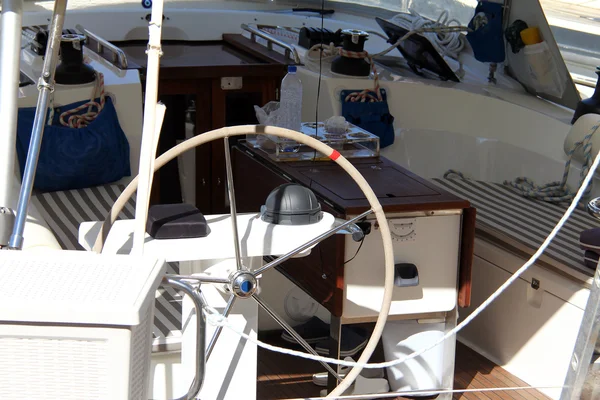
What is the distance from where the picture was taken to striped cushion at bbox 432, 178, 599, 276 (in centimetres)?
264

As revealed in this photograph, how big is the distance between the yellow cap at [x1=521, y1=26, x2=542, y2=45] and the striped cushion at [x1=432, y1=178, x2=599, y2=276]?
812mm

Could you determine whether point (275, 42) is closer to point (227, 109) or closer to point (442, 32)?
point (227, 109)

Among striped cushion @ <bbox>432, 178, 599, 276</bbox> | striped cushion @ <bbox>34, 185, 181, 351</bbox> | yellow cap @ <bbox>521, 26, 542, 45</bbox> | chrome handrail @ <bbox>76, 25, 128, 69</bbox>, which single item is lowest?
striped cushion @ <bbox>34, 185, 181, 351</bbox>

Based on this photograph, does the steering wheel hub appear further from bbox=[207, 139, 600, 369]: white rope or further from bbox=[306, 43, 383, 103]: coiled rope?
bbox=[306, 43, 383, 103]: coiled rope

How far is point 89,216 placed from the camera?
2871 mm

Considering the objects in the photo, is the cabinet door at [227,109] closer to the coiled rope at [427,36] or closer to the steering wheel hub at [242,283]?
the coiled rope at [427,36]

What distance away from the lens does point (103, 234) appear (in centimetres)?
159

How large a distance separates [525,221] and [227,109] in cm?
135

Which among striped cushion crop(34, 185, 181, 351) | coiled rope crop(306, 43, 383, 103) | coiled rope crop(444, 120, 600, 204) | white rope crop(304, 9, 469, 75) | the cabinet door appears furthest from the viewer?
white rope crop(304, 9, 469, 75)

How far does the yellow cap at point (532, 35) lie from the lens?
12.4 ft

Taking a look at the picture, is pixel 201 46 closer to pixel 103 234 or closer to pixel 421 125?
pixel 421 125

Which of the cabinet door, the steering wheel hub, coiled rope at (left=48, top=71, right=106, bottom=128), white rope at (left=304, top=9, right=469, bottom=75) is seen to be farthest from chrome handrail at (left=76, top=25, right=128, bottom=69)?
the steering wheel hub

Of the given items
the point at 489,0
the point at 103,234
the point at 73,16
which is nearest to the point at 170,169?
the point at 73,16

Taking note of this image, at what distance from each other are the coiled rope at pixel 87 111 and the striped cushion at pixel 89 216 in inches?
9.5
